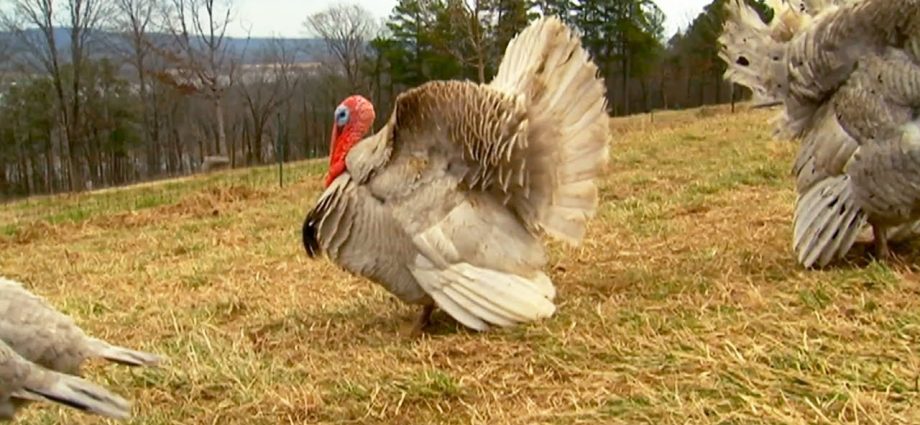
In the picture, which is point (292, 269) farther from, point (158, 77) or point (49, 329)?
point (158, 77)

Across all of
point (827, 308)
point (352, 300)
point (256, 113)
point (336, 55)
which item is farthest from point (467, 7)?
point (827, 308)

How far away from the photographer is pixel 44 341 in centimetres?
312

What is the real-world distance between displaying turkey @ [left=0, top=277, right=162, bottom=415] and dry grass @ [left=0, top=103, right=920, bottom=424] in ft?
0.91

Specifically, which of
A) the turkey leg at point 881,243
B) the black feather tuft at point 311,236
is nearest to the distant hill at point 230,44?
the black feather tuft at point 311,236

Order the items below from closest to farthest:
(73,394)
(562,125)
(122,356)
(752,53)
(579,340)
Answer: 1. (73,394)
2. (122,356)
3. (579,340)
4. (562,125)
5. (752,53)

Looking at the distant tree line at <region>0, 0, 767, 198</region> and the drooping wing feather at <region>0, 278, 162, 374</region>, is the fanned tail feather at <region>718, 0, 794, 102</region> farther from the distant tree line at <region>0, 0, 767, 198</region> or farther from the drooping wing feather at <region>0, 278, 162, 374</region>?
the distant tree line at <region>0, 0, 767, 198</region>

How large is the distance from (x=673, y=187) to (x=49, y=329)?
6.45 m

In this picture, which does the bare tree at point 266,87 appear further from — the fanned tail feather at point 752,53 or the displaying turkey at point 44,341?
the displaying turkey at point 44,341

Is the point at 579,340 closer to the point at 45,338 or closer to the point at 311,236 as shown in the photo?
the point at 311,236

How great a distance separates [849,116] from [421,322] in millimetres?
2203

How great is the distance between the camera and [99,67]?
27.8m

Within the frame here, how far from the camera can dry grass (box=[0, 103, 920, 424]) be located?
289cm

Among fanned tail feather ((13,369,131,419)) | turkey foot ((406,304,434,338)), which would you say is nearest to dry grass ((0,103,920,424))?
turkey foot ((406,304,434,338))

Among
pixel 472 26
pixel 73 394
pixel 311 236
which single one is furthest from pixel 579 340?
pixel 472 26
